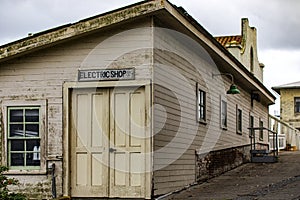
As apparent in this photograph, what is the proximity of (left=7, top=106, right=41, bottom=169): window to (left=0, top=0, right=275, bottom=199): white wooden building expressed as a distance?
2 cm

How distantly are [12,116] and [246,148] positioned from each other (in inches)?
524

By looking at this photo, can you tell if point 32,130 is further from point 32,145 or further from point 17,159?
point 17,159

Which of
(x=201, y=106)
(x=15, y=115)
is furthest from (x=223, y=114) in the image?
(x=15, y=115)

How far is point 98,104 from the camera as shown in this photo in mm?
14203

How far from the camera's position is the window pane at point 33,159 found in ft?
47.9

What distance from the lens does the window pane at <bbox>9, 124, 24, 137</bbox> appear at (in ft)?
48.3

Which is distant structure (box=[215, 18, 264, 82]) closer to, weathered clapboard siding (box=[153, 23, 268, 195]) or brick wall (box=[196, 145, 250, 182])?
brick wall (box=[196, 145, 250, 182])

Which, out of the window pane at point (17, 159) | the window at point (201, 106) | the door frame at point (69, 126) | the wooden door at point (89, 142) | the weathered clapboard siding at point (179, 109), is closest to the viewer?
the door frame at point (69, 126)

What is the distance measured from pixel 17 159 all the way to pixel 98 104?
223 cm

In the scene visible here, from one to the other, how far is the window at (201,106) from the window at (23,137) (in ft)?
15.7

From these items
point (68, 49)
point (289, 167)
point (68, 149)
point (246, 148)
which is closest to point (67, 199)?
point (68, 149)

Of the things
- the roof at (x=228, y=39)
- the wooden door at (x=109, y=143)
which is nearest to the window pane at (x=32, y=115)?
the wooden door at (x=109, y=143)

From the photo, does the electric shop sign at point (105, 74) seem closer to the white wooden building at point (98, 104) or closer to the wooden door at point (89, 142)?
the white wooden building at point (98, 104)

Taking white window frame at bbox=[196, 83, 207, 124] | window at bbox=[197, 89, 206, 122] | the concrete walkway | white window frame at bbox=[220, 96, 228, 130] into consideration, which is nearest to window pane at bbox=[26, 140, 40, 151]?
the concrete walkway
